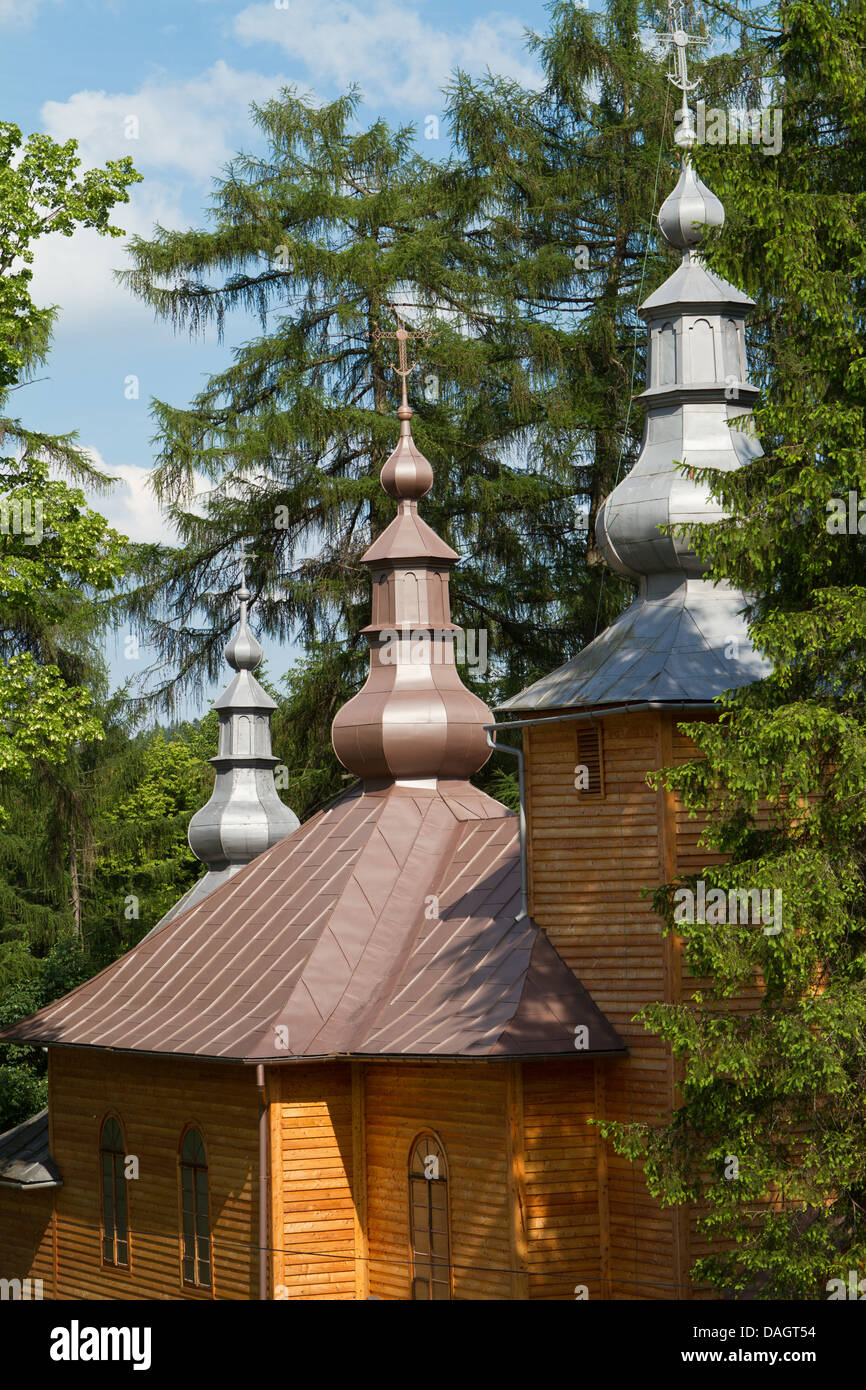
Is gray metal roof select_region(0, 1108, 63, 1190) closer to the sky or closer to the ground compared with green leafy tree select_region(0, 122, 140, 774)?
closer to the ground

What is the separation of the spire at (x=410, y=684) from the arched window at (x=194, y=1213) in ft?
15.6

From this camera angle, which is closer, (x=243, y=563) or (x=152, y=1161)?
(x=152, y=1161)

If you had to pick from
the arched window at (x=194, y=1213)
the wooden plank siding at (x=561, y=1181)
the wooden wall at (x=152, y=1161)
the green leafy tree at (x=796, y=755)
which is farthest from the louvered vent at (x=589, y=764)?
the arched window at (x=194, y=1213)

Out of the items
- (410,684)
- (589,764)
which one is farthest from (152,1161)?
(589,764)

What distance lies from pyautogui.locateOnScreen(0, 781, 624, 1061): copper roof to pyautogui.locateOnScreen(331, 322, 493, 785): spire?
380 mm

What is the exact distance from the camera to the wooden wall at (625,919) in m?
16.7

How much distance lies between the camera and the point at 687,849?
55.3 ft

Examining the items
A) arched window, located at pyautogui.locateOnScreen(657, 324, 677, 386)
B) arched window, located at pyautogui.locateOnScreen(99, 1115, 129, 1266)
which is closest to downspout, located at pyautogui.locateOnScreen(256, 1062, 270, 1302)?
arched window, located at pyautogui.locateOnScreen(99, 1115, 129, 1266)

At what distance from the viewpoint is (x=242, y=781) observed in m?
30.3

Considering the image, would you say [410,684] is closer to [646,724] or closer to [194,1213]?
[646,724]

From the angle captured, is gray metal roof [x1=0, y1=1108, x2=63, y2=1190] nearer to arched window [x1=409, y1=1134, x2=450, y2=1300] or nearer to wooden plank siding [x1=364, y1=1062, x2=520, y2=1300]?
wooden plank siding [x1=364, y1=1062, x2=520, y2=1300]

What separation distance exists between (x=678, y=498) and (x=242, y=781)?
13.8 meters

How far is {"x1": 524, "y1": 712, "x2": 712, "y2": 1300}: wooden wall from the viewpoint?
16.7m

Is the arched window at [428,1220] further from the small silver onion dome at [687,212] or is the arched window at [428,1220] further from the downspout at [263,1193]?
the small silver onion dome at [687,212]
